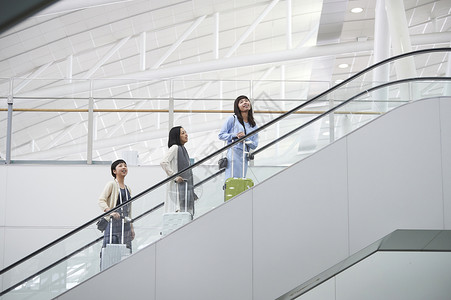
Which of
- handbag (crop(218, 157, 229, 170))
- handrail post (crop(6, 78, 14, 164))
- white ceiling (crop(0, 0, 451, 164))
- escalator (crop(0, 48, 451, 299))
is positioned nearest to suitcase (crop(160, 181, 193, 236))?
escalator (crop(0, 48, 451, 299))

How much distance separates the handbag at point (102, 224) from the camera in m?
6.84

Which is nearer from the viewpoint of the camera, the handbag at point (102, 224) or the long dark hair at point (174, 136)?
the handbag at point (102, 224)

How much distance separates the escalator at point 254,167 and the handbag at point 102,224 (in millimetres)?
58

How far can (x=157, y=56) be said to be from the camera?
2059cm

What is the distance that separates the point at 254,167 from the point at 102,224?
1830 mm

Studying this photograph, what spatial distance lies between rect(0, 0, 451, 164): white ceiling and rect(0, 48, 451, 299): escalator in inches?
133

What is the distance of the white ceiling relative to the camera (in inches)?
434

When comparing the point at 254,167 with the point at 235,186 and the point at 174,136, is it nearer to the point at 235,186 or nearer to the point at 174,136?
the point at 235,186

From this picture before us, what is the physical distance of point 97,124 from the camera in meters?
11.2

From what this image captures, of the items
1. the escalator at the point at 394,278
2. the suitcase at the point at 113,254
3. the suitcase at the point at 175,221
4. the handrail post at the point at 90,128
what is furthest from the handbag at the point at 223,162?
the handrail post at the point at 90,128

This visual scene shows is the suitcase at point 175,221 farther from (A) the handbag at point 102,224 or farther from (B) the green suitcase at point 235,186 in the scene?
(A) the handbag at point 102,224

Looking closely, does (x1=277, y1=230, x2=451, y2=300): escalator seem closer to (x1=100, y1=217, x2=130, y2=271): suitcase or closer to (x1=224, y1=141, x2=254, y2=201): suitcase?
(x1=224, y1=141, x2=254, y2=201): suitcase

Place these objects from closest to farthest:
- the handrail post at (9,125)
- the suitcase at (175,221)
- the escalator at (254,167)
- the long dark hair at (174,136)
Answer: the escalator at (254,167) → the suitcase at (175,221) → the long dark hair at (174,136) → the handrail post at (9,125)

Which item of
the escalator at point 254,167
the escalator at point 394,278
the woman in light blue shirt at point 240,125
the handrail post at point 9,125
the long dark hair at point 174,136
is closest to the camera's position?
the escalator at point 254,167
